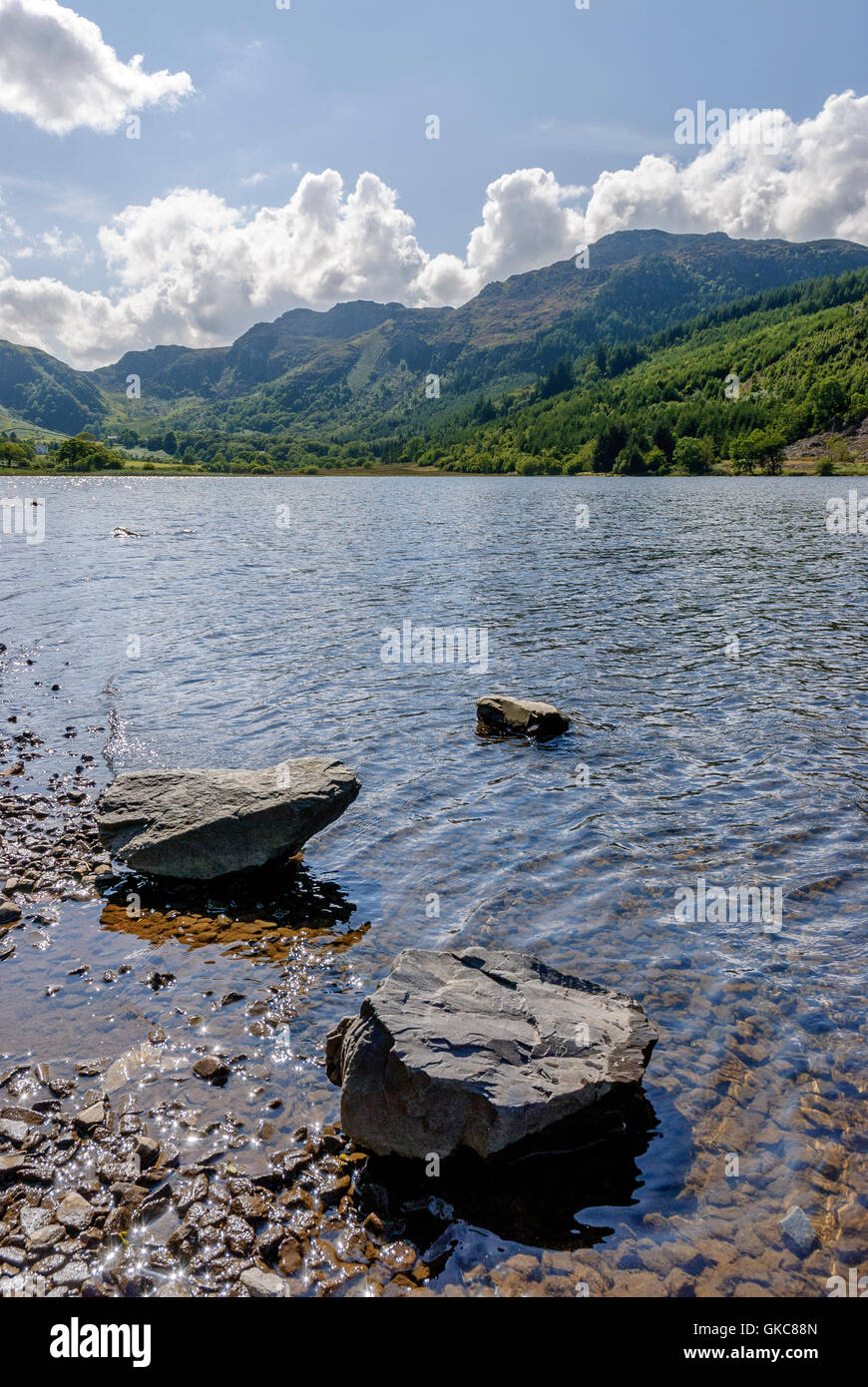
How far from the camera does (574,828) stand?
54.3 feet

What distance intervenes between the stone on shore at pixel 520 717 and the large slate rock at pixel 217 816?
26.4 feet

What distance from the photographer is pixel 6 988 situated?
11.3 m

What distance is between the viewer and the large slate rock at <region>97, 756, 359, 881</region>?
45.8 feet

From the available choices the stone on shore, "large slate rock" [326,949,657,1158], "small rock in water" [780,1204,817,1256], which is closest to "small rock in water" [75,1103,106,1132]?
"large slate rock" [326,949,657,1158]

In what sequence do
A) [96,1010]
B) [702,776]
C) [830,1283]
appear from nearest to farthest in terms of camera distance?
[830,1283] → [96,1010] → [702,776]

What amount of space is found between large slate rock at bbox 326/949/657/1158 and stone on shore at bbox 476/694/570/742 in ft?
40.9

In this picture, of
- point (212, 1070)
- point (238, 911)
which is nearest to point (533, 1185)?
point (212, 1070)

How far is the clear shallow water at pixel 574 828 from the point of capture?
9172 mm

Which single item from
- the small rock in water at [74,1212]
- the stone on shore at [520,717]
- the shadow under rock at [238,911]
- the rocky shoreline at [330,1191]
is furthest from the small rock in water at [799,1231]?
the stone on shore at [520,717]

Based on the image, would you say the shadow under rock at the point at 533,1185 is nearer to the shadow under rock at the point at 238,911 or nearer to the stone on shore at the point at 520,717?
the shadow under rock at the point at 238,911

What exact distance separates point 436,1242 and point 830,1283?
3.59 meters

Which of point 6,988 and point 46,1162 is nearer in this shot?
point 46,1162

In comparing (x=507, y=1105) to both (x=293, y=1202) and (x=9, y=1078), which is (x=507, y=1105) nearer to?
(x=293, y=1202)

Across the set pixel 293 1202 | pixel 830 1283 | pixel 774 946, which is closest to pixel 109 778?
pixel 293 1202
